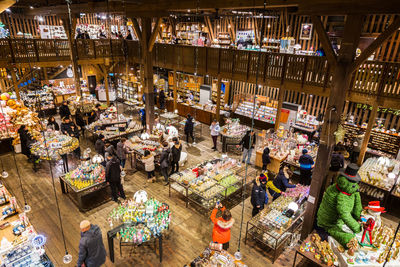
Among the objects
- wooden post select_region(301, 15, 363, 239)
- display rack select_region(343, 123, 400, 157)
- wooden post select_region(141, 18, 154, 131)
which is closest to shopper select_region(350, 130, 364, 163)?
display rack select_region(343, 123, 400, 157)

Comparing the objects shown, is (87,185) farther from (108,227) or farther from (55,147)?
(55,147)

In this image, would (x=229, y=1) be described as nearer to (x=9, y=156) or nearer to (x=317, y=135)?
(x=317, y=135)

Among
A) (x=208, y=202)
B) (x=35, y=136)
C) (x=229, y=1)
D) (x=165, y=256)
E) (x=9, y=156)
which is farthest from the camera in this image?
(x=9, y=156)

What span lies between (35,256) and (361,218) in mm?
6610

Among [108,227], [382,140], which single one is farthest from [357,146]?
[108,227]

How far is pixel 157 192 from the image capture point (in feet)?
27.4

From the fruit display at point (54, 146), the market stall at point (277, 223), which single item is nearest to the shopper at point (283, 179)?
the market stall at point (277, 223)

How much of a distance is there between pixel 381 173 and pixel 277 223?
14.9 feet

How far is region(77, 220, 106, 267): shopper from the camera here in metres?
4.76

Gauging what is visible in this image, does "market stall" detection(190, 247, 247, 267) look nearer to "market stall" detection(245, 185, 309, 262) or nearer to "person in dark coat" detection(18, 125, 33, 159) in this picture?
"market stall" detection(245, 185, 309, 262)

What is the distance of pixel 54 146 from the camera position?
8.91 metres

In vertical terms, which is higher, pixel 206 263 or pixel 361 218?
pixel 361 218

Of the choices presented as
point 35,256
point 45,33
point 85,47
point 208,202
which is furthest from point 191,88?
point 35,256

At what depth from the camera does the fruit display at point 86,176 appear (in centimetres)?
748
